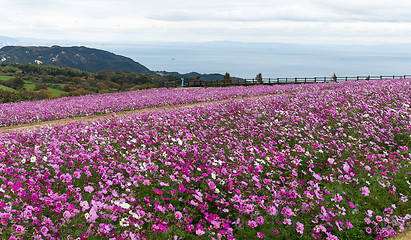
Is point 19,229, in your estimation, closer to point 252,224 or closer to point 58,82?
point 252,224

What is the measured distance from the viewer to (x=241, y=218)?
4812 millimetres

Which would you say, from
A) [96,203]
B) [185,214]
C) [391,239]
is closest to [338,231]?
[391,239]

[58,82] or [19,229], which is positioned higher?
[58,82]

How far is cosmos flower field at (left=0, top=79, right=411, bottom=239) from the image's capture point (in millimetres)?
4160

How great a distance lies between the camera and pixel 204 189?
558cm

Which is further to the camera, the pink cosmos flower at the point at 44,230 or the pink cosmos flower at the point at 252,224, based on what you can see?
the pink cosmos flower at the point at 252,224

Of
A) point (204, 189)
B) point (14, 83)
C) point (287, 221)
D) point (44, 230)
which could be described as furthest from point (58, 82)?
point (287, 221)

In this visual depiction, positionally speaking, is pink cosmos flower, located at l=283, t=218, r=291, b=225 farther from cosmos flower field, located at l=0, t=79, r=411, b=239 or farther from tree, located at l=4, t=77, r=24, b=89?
tree, located at l=4, t=77, r=24, b=89

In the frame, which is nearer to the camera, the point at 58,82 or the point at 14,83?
the point at 14,83

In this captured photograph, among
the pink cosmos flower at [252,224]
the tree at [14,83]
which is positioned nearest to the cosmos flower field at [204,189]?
the pink cosmos flower at [252,224]

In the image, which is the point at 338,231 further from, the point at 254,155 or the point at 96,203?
the point at 96,203

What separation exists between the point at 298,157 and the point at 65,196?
5.36 metres

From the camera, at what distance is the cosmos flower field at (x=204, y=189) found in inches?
164

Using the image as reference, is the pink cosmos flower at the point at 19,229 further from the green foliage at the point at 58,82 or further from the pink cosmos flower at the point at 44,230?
the green foliage at the point at 58,82
